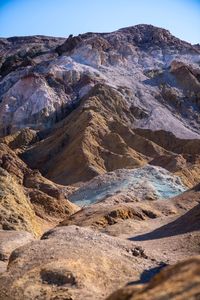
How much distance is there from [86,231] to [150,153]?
46469mm

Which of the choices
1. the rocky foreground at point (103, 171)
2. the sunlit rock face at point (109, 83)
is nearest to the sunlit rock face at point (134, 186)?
the rocky foreground at point (103, 171)

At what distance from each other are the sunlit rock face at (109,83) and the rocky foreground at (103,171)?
0.20 metres

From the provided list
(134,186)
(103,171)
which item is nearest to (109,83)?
(103,171)

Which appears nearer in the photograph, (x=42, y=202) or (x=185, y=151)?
(x=42, y=202)

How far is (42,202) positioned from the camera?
2927 centimetres

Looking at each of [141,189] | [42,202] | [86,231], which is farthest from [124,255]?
[141,189]

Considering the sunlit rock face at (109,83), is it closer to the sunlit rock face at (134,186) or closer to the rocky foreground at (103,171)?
the rocky foreground at (103,171)

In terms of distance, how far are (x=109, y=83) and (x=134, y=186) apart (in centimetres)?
4486

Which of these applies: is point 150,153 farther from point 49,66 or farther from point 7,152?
point 49,66

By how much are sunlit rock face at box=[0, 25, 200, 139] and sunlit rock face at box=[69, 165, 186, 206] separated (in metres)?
27.5

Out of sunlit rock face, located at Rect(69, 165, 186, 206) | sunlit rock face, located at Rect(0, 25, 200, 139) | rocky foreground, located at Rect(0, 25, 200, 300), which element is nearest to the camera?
rocky foreground, located at Rect(0, 25, 200, 300)

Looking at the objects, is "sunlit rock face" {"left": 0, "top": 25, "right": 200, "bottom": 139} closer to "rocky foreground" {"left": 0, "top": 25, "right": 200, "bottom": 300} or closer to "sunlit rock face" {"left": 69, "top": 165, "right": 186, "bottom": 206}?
"rocky foreground" {"left": 0, "top": 25, "right": 200, "bottom": 300}

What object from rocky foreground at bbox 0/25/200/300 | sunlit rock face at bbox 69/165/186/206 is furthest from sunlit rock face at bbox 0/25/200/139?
sunlit rock face at bbox 69/165/186/206

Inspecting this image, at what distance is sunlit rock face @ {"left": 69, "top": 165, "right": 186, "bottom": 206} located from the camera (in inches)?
1382
